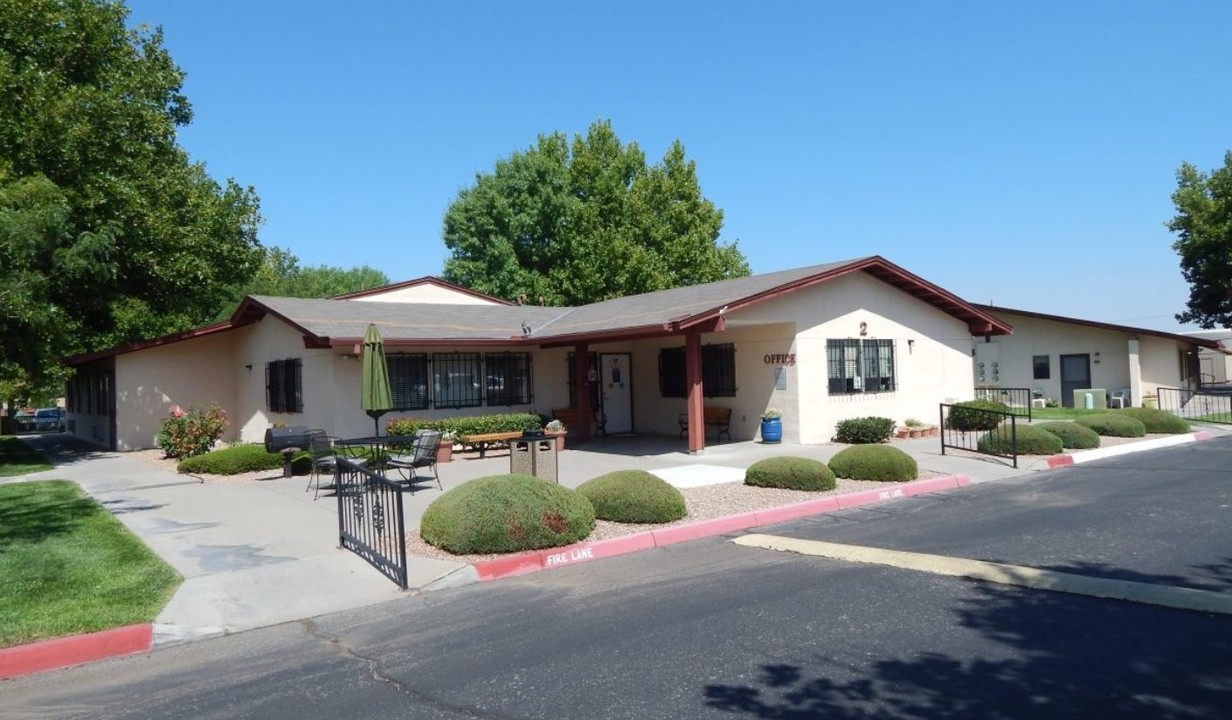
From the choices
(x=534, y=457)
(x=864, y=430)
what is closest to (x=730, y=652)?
(x=534, y=457)

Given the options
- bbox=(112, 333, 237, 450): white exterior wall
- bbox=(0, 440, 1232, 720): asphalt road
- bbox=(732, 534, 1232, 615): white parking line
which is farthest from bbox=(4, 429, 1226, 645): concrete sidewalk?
bbox=(732, 534, 1232, 615): white parking line

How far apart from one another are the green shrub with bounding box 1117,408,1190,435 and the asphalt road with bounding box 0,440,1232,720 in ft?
41.6

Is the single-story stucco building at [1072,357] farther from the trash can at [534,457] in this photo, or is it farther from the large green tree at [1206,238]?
the trash can at [534,457]

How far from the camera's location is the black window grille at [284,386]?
20641mm

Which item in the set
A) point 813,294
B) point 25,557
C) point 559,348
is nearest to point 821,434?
point 813,294

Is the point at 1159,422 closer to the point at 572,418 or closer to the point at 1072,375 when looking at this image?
the point at 1072,375

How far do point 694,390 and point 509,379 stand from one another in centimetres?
583

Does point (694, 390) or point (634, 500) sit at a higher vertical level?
point (694, 390)

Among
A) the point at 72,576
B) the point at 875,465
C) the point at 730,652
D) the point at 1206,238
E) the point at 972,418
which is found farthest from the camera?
the point at 1206,238

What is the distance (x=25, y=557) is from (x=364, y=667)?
5551mm

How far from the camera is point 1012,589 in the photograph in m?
7.04

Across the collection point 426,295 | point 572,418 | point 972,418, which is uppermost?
point 426,295

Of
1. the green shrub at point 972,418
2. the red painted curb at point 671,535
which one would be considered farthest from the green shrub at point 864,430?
the red painted curb at point 671,535

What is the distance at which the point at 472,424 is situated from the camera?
19031 millimetres
